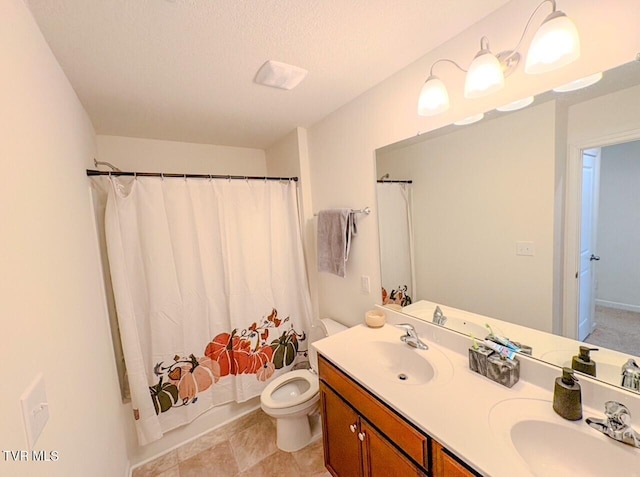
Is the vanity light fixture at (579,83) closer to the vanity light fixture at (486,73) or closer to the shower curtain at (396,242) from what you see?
the vanity light fixture at (486,73)

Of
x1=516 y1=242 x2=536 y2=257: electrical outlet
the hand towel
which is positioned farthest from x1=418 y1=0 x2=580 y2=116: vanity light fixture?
the hand towel

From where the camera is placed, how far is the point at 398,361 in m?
1.38

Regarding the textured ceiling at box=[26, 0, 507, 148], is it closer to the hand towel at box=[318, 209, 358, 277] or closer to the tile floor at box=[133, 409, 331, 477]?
the hand towel at box=[318, 209, 358, 277]

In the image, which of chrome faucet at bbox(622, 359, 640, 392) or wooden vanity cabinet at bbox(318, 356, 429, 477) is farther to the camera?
wooden vanity cabinet at bbox(318, 356, 429, 477)

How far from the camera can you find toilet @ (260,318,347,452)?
1.69 metres

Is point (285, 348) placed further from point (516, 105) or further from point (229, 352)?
point (516, 105)

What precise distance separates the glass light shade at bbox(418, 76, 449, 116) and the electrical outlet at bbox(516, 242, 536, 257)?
70cm

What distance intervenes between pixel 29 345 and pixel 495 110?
1.74 metres

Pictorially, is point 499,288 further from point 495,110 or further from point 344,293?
point 344,293

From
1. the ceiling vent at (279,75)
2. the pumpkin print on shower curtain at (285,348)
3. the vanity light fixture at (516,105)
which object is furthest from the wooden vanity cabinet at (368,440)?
the ceiling vent at (279,75)

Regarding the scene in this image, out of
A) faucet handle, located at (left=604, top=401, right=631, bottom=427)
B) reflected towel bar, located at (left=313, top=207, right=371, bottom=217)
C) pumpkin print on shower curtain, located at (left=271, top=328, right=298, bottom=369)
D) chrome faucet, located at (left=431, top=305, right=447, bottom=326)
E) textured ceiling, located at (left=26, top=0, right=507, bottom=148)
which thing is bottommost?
pumpkin print on shower curtain, located at (left=271, top=328, right=298, bottom=369)

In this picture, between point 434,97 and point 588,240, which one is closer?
point 588,240

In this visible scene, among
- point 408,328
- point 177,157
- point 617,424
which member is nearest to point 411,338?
point 408,328

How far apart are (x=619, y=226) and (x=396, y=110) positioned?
3.52ft
